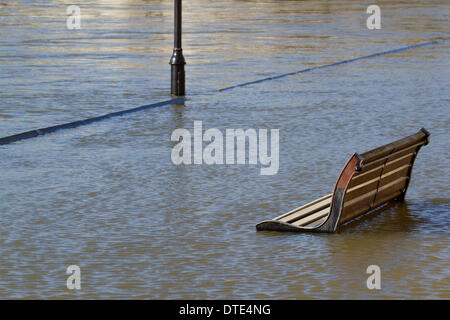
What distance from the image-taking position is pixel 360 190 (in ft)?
31.7

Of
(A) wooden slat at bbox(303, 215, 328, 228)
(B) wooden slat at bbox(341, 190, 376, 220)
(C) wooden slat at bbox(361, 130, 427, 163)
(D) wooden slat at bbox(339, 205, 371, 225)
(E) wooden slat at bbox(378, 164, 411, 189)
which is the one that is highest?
(C) wooden slat at bbox(361, 130, 427, 163)

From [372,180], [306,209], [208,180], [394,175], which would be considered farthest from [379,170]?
[208,180]

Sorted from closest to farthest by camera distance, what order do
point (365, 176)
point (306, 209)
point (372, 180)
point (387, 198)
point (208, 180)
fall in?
1. point (365, 176)
2. point (372, 180)
3. point (306, 209)
4. point (387, 198)
5. point (208, 180)

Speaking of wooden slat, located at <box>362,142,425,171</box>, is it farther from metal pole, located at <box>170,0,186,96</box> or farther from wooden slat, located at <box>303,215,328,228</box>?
metal pole, located at <box>170,0,186,96</box>

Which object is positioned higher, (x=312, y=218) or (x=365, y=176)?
(x=365, y=176)

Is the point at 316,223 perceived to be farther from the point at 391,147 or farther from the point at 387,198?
the point at 387,198

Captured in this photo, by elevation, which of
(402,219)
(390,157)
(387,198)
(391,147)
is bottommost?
(402,219)

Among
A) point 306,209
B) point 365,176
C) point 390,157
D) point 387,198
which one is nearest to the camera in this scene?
point 365,176

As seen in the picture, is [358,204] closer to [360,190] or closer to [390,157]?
[360,190]

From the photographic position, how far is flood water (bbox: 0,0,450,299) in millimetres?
8070

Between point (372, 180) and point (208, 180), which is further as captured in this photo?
point (208, 180)

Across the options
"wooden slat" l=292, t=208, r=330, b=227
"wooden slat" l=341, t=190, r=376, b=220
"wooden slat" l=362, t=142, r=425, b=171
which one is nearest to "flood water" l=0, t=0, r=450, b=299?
"wooden slat" l=341, t=190, r=376, b=220

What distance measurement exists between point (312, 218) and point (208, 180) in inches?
97.8

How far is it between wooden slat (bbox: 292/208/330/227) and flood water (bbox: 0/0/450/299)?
28 centimetres
